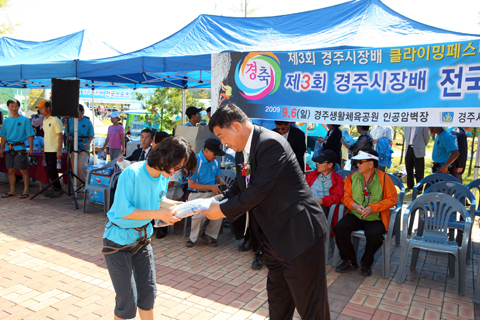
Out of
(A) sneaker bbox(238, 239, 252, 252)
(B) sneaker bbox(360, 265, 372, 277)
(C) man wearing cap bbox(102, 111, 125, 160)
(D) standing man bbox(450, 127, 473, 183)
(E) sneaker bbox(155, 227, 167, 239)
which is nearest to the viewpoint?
(B) sneaker bbox(360, 265, 372, 277)

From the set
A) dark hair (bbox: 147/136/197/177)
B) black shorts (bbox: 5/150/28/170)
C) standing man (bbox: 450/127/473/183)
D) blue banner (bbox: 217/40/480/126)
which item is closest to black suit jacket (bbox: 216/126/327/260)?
dark hair (bbox: 147/136/197/177)

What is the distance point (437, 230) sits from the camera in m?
4.19

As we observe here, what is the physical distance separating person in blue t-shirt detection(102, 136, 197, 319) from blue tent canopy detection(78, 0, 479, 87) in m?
3.31

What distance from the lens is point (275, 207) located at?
7.46 feet

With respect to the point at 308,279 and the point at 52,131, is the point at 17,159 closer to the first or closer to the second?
the point at 52,131

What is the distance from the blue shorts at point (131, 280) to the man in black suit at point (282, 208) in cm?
58

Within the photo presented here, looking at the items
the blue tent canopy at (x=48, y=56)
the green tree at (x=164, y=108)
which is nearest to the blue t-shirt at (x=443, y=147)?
the blue tent canopy at (x=48, y=56)

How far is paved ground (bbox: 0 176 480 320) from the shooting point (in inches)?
129

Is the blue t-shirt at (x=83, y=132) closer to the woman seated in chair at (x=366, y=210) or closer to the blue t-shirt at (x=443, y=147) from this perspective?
the woman seated in chair at (x=366, y=210)

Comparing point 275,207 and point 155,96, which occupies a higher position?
point 155,96

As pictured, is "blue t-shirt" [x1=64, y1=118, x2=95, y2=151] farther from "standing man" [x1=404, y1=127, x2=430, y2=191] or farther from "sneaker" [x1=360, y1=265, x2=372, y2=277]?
"standing man" [x1=404, y1=127, x2=430, y2=191]

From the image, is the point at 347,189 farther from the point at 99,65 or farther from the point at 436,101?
the point at 99,65

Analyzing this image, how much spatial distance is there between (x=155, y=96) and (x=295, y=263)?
19.0 meters

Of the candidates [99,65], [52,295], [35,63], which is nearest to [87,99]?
[35,63]
